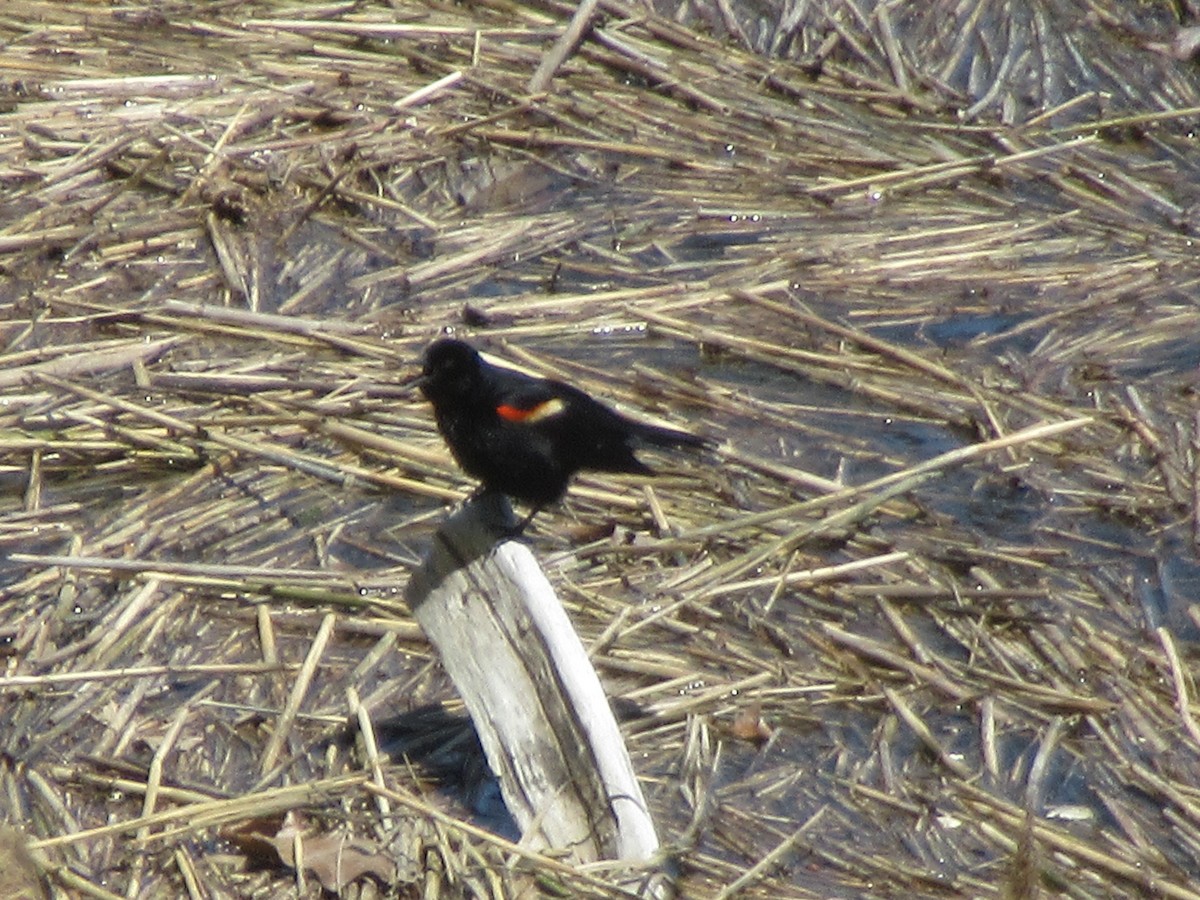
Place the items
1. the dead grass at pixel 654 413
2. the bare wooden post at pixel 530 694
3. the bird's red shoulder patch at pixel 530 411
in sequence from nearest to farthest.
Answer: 1. the bare wooden post at pixel 530 694
2. the dead grass at pixel 654 413
3. the bird's red shoulder patch at pixel 530 411

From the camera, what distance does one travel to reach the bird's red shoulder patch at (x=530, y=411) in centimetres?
468

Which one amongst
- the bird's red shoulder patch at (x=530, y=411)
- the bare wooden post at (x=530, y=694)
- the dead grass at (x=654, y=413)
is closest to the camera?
the bare wooden post at (x=530, y=694)

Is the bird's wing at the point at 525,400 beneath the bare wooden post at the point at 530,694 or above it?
above

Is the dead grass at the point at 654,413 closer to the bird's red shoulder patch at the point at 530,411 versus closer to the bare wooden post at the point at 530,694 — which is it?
the bare wooden post at the point at 530,694

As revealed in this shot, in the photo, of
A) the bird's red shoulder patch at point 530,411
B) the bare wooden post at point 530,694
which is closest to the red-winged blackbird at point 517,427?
the bird's red shoulder patch at point 530,411

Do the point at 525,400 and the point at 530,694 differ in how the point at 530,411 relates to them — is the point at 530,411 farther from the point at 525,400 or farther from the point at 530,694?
the point at 530,694

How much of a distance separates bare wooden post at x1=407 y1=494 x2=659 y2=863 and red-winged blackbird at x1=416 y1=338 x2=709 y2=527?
43cm

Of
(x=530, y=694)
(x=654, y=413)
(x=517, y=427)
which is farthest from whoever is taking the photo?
(x=654, y=413)

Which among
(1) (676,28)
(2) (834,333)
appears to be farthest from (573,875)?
(1) (676,28)

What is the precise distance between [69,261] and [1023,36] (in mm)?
4324

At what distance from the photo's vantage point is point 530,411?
469 centimetres

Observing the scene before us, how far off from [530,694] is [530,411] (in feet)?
3.06

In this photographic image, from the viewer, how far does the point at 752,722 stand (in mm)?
4570

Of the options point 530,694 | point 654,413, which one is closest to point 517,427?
point 530,694
